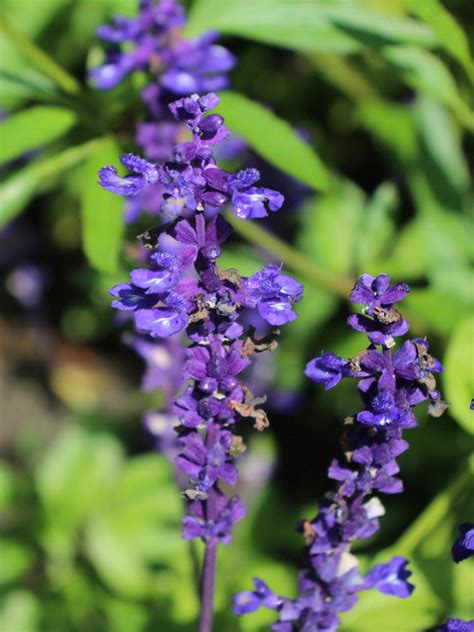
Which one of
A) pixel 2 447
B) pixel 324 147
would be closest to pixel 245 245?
pixel 324 147

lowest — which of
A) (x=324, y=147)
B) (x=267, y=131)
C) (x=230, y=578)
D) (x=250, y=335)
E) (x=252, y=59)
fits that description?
(x=230, y=578)

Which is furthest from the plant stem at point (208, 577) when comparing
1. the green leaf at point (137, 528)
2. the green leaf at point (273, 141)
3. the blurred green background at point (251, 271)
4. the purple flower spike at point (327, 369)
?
the green leaf at point (137, 528)

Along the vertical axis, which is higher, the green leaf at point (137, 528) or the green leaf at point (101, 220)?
the green leaf at point (101, 220)

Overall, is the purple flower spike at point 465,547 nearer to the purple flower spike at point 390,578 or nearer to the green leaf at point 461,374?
the purple flower spike at point 390,578

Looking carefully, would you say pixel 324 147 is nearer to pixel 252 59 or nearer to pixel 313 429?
pixel 252 59

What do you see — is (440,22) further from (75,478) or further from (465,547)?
(75,478)
